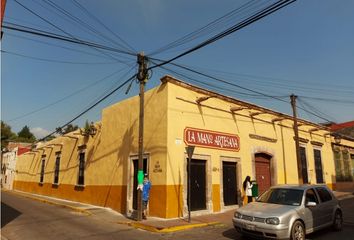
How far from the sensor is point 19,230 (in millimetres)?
11617

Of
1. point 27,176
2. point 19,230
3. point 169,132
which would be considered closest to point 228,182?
point 169,132

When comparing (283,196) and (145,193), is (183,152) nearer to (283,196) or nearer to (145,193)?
(145,193)

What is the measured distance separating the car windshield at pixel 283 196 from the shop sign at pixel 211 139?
16.8 ft

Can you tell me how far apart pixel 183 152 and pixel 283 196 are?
549cm

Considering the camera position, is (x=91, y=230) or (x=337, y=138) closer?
(x=91, y=230)

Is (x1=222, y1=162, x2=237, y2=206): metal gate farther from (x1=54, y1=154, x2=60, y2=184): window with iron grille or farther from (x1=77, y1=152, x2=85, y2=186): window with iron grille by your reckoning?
(x1=54, y1=154, x2=60, y2=184): window with iron grille

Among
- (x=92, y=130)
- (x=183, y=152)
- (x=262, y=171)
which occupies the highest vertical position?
(x=92, y=130)

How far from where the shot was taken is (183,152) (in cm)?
1453

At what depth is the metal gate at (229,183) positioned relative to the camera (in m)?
16.3

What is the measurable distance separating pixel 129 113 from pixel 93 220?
18.2 ft

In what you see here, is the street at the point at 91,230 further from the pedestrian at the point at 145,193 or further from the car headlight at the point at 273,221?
the car headlight at the point at 273,221

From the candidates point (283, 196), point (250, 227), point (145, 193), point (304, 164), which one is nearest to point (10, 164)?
point (145, 193)

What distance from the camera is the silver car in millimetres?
8594

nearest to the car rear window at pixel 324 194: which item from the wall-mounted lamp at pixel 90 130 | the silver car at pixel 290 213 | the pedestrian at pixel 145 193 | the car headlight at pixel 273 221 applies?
the silver car at pixel 290 213
